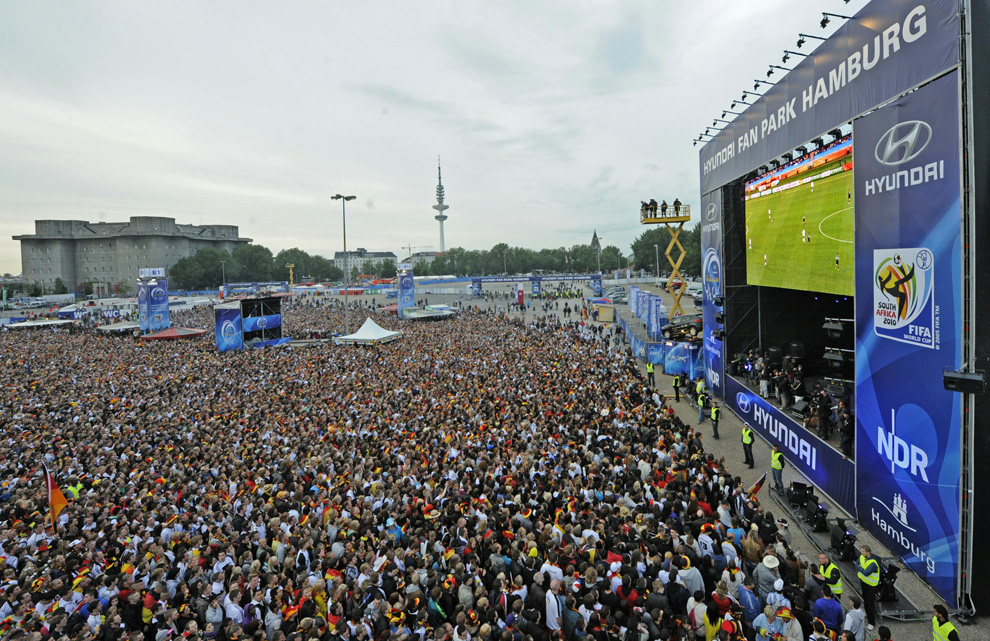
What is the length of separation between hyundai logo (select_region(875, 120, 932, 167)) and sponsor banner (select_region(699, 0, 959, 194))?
586 mm

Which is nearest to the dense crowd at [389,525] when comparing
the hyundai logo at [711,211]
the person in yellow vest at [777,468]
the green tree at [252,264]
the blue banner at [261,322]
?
the person in yellow vest at [777,468]

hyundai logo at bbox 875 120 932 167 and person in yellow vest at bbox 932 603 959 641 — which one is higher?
hyundai logo at bbox 875 120 932 167

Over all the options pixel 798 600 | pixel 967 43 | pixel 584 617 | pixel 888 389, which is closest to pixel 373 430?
pixel 584 617

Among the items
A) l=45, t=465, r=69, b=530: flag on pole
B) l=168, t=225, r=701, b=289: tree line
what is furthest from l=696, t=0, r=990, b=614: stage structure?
l=168, t=225, r=701, b=289: tree line

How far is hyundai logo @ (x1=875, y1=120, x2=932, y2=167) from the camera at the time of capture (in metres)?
7.31

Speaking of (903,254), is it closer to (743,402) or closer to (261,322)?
(743,402)

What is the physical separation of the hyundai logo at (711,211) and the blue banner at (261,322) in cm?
2406

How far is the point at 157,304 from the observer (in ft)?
115

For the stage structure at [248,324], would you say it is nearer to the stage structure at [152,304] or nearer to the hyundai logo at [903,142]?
the stage structure at [152,304]

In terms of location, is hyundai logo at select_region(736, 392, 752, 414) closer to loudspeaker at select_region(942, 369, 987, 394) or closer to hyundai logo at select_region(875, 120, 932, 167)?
hyundai logo at select_region(875, 120, 932, 167)

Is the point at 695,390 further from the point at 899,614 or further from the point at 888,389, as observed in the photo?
the point at 899,614

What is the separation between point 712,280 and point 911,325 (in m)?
9.75

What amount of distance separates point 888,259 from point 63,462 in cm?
1554

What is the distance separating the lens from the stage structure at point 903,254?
6578mm
